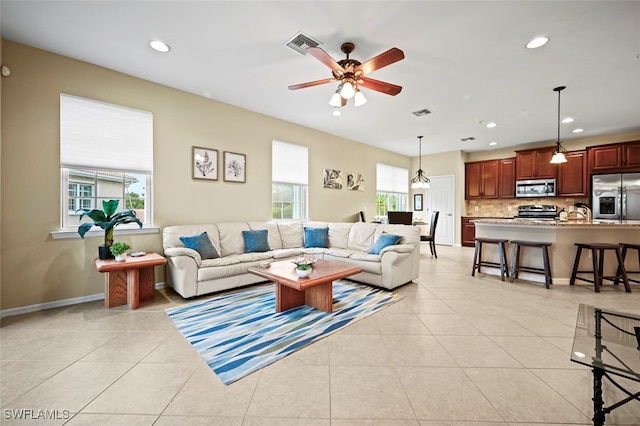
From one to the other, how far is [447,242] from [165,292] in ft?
24.9

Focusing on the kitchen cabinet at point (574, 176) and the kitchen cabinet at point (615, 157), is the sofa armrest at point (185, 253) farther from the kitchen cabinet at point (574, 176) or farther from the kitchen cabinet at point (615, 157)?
the kitchen cabinet at point (615, 157)

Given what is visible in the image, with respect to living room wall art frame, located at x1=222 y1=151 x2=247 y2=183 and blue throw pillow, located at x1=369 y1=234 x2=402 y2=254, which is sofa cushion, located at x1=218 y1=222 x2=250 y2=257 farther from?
blue throw pillow, located at x1=369 y1=234 x2=402 y2=254

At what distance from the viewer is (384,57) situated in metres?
2.34

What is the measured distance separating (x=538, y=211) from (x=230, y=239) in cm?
753

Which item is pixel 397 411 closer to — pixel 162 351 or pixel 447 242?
pixel 162 351

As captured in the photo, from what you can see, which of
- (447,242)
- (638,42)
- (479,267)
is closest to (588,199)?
(447,242)

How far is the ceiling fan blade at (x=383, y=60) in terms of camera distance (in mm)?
2240

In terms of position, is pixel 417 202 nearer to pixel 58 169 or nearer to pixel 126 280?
pixel 126 280

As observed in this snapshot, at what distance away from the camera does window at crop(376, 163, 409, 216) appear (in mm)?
7773

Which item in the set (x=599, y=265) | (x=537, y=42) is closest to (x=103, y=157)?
(x=537, y=42)

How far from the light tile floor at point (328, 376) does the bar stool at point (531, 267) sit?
1.19 metres

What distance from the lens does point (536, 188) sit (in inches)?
269

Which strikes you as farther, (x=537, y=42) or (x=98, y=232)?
(x=98, y=232)

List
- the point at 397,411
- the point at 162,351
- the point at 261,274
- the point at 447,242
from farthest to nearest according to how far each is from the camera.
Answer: the point at 447,242 → the point at 261,274 → the point at 162,351 → the point at 397,411
